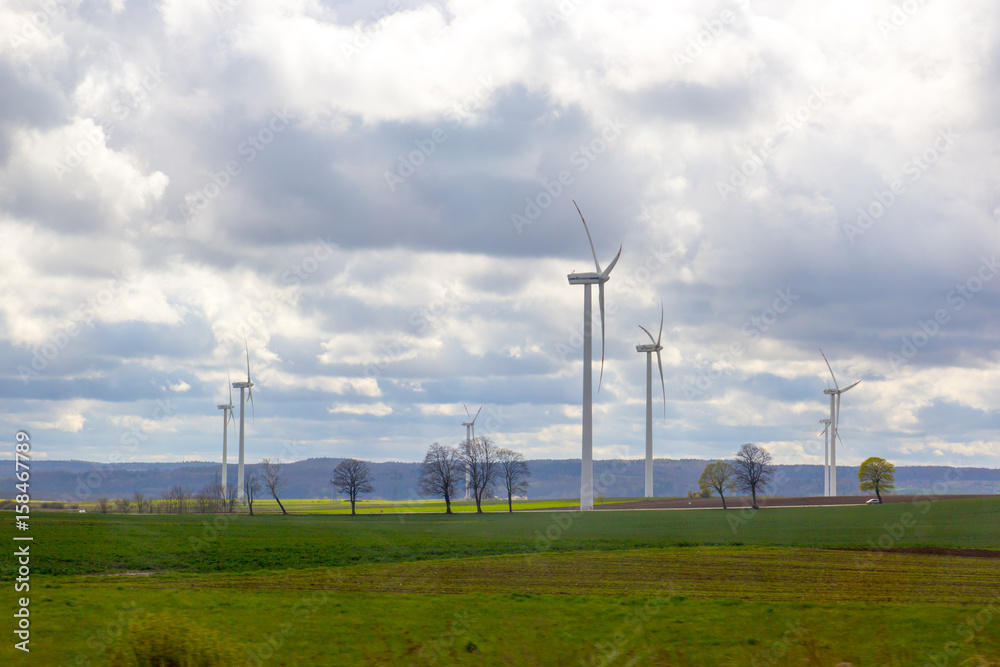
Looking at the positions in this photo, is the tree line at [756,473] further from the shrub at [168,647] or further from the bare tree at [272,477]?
the shrub at [168,647]

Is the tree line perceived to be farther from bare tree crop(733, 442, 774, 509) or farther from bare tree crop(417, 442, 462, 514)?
bare tree crop(417, 442, 462, 514)

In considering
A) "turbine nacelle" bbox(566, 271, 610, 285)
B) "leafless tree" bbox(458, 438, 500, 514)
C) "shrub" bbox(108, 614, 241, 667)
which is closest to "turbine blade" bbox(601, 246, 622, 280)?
"turbine nacelle" bbox(566, 271, 610, 285)

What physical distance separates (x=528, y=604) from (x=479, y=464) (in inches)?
5014

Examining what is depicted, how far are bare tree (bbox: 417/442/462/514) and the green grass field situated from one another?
9515 cm

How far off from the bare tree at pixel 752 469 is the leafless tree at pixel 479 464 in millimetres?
43550

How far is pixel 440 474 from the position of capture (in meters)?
152

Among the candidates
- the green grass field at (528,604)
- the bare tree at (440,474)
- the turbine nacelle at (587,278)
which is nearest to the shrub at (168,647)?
the green grass field at (528,604)

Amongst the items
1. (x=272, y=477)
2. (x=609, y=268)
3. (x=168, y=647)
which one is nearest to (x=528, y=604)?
(x=168, y=647)

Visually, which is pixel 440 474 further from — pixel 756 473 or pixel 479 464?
pixel 756 473

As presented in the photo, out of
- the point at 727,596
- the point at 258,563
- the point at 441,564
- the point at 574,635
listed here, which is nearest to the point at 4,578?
the point at 258,563

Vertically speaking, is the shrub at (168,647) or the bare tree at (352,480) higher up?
the shrub at (168,647)

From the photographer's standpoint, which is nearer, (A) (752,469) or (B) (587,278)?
(B) (587,278)

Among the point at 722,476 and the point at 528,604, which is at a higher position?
the point at 528,604

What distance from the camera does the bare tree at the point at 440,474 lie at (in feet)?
492
